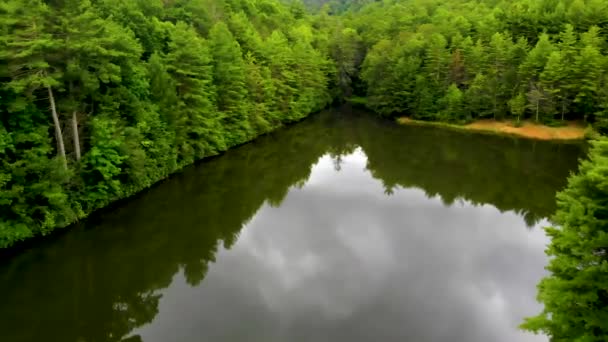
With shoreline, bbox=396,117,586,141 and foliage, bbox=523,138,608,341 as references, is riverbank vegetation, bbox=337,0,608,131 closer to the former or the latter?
shoreline, bbox=396,117,586,141

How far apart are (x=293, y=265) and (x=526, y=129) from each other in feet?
129

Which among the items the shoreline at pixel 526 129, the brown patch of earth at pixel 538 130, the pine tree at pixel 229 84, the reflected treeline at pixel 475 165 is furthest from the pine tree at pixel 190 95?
the brown patch of earth at pixel 538 130

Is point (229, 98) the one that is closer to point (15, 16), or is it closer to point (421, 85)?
point (15, 16)

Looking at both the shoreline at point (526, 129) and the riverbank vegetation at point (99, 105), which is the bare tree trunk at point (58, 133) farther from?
the shoreline at point (526, 129)

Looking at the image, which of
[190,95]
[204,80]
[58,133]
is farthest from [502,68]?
[58,133]

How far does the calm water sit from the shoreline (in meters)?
12.0

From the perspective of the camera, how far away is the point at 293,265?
22.6 metres

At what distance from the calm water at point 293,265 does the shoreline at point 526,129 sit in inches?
471

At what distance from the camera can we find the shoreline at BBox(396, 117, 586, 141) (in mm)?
49125

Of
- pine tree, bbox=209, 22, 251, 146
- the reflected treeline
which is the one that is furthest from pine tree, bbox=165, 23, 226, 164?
the reflected treeline

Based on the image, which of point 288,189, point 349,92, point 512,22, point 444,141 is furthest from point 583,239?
point 349,92

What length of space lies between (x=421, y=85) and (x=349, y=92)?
19.9m

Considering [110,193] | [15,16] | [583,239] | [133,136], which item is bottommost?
[110,193]

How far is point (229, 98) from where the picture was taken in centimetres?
4309
